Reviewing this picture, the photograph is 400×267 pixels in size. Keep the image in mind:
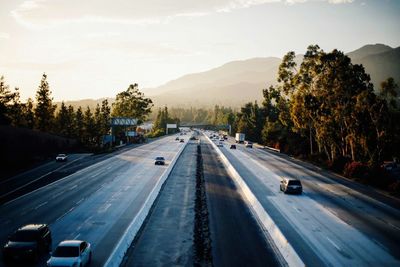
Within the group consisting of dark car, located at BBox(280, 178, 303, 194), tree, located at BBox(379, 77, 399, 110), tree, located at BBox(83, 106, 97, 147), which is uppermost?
tree, located at BBox(379, 77, 399, 110)

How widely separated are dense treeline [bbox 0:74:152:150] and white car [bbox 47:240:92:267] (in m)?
69.2

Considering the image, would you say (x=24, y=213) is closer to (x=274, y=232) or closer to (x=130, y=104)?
(x=274, y=232)

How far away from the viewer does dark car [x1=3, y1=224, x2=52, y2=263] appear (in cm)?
1831

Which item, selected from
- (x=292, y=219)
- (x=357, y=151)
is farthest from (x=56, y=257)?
(x=357, y=151)

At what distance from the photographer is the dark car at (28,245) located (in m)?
18.3

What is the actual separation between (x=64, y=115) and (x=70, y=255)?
103482 millimetres

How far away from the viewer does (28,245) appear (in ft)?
61.7

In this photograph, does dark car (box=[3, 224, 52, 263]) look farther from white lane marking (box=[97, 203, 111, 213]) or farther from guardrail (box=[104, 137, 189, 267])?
white lane marking (box=[97, 203, 111, 213])

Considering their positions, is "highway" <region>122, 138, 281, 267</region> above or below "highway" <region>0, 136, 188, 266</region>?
below

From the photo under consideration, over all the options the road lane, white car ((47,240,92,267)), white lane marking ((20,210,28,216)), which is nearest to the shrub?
the road lane

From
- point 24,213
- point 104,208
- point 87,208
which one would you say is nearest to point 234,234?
point 104,208

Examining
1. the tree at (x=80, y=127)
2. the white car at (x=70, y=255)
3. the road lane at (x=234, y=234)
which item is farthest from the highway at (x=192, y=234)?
the tree at (x=80, y=127)

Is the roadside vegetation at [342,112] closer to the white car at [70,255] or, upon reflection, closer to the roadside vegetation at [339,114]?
the roadside vegetation at [339,114]

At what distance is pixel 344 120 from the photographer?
57719mm
